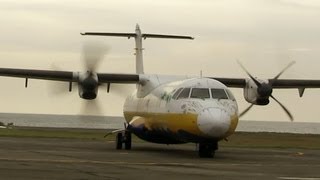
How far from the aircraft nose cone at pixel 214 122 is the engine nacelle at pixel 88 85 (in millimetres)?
6785

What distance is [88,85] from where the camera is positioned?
27875 mm

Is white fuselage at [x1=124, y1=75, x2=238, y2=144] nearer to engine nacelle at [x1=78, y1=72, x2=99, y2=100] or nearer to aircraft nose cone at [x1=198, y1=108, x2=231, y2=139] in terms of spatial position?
aircraft nose cone at [x1=198, y1=108, x2=231, y2=139]

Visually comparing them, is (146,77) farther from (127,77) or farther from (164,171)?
(164,171)

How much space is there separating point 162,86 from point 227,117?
5.92m

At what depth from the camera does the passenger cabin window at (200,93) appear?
23562 mm

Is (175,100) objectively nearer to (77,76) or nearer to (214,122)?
(214,122)

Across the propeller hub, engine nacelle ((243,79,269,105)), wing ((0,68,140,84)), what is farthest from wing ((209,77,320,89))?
wing ((0,68,140,84))

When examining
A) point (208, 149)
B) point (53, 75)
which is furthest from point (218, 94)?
point (53, 75)

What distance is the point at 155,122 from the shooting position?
88.2 ft

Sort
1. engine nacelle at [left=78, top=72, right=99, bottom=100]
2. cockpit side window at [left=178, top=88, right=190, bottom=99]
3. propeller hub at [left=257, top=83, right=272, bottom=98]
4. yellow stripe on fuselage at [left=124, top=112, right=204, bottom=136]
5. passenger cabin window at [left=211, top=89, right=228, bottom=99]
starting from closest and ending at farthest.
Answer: yellow stripe on fuselage at [left=124, top=112, right=204, bottom=136] < passenger cabin window at [left=211, top=89, right=228, bottom=99] < cockpit side window at [left=178, top=88, right=190, bottom=99] < engine nacelle at [left=78, top=72, right=99, bottom=100] < propeller hub at [left=257, top=83, right=272, bottom=98]

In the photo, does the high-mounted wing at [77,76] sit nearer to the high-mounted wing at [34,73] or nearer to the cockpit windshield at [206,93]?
the high-mounted wing at [34,73]

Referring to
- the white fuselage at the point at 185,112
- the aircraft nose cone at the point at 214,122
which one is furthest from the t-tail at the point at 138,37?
the aircraft nose cone at the point at 214,122

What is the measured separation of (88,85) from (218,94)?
6.38 meters

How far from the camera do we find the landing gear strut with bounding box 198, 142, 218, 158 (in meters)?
23.7
